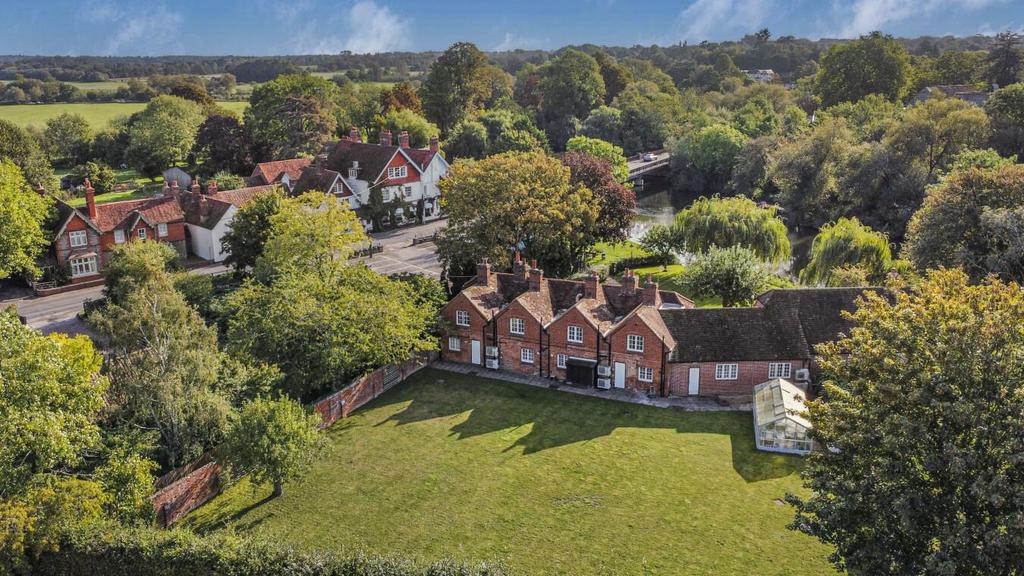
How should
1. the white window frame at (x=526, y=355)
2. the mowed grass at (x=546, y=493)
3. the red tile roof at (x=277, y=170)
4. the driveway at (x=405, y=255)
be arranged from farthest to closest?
1. the red tile roof at (x=277, y=170)
2. the driveway at (x=405, y=255)
3. the white window frame at (x=526, y=355)
4. the mowed grass at (x=546, y=493)

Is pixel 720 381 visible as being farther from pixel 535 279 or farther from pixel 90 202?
pixel 90 202

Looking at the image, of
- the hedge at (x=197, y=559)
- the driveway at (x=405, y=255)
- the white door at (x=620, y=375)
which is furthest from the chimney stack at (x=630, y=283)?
→ the hedge at (x=197, y=559)

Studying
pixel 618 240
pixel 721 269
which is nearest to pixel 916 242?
pixel 721 269

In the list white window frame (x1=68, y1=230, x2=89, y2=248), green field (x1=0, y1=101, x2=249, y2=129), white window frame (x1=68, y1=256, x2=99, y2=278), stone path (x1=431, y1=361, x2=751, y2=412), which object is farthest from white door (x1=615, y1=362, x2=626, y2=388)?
green field (x1=0, y1=101, x2=249, y2=129)

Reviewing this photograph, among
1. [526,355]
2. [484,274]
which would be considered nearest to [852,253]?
[526,355]

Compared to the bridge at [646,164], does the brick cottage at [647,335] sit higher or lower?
lower

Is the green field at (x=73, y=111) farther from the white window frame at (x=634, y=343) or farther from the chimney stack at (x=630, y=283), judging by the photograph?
the white window frame at (x=634, y=343)
